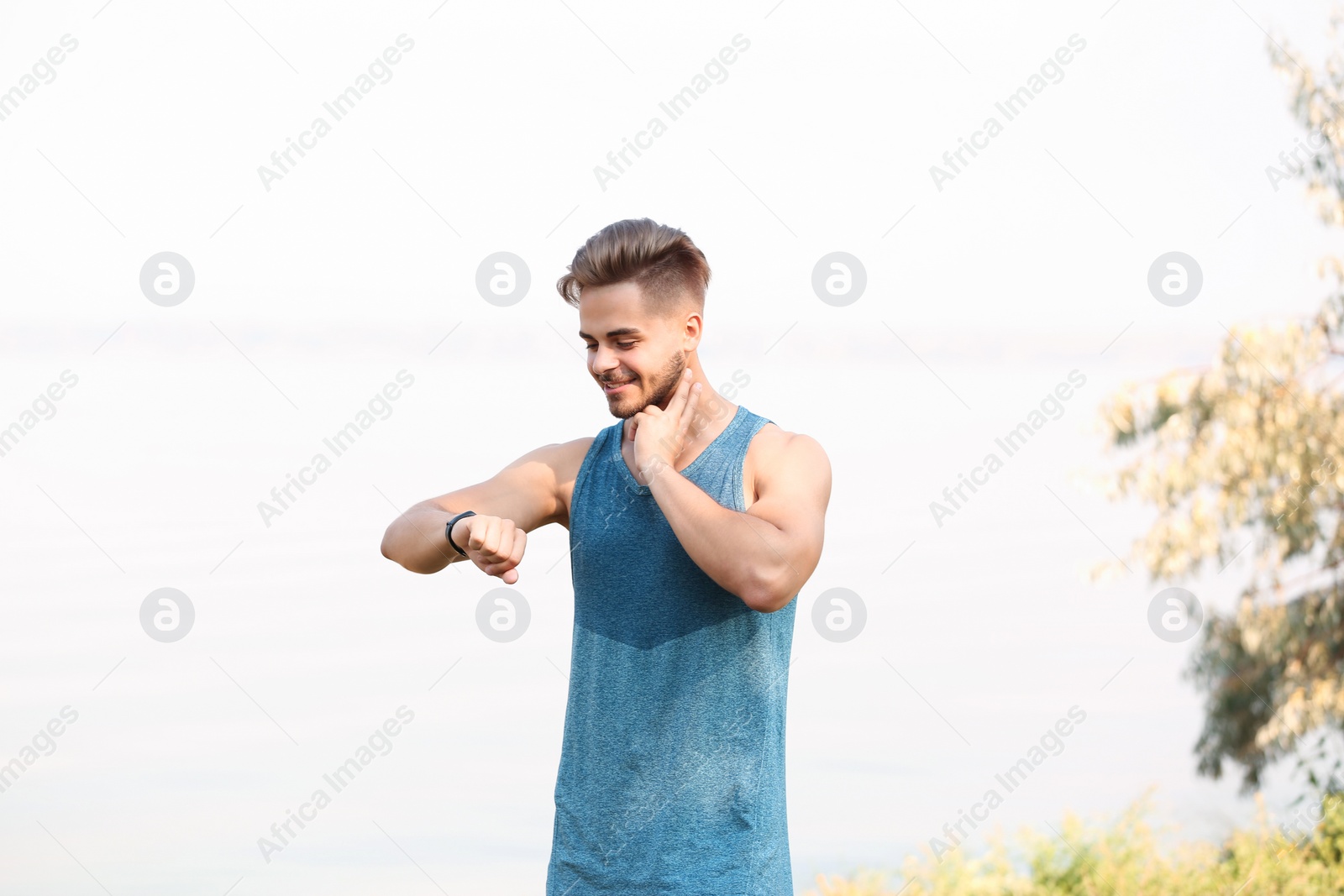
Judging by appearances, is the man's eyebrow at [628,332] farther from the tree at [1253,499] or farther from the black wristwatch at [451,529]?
the tree at [1253,499]

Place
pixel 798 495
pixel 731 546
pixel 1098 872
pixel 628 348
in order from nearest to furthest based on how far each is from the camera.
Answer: pixel 731 546 → pixel 798 495 → pixel 628 348 → pixel 1098 872

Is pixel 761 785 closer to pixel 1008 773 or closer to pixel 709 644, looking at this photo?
pixel 709 644

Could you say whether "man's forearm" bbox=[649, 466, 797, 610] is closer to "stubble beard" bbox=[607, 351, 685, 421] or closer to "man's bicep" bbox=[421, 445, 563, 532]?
"stubble beard" bbox=[607, 351, 685, 421]

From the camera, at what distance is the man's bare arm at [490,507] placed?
6.66 feet

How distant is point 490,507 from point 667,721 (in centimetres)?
49

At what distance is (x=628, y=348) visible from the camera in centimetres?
202

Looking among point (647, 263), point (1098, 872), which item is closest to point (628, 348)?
point (647, 263)

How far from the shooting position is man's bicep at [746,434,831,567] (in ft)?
6.08

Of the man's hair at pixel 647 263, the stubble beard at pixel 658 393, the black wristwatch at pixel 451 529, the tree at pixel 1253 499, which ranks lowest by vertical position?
the black wristwatch at pixel 451 529

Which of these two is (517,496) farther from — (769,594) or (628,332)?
(769,594)

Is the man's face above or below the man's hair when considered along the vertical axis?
below

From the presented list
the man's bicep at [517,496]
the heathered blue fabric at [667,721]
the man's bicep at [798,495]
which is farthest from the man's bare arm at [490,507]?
the man's bicep at [798,495]

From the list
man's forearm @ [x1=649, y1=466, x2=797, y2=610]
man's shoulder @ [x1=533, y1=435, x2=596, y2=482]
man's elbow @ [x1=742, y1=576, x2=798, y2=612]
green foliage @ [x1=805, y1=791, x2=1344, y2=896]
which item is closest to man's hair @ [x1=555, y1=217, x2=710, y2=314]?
man's shoulder @ [x1=533, y1=435, x2=596, y2=482]

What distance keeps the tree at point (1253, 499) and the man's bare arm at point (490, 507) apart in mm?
3815
